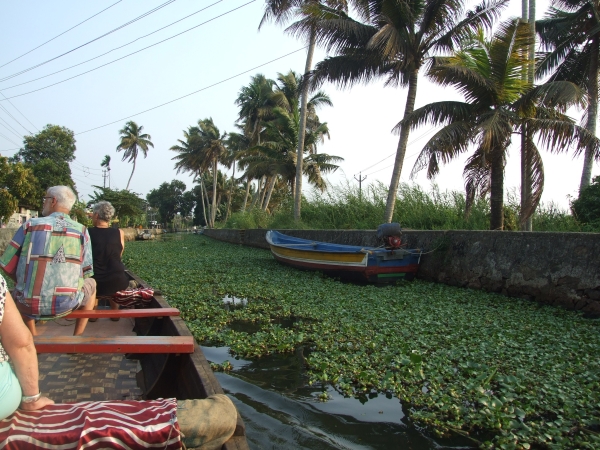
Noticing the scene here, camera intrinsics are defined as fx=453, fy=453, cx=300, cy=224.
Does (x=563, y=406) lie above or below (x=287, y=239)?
below

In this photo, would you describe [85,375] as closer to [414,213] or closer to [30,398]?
[30,398]

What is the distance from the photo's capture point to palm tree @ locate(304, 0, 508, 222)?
12859mm

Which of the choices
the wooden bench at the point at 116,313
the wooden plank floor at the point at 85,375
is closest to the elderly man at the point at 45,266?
the wooden bench at the point at 116,313

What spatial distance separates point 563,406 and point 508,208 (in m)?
9.71

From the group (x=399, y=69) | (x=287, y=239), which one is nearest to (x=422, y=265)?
(x=287, y=239)

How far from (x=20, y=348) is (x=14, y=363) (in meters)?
0.06

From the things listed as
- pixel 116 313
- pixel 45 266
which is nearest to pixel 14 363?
pixel 45 266

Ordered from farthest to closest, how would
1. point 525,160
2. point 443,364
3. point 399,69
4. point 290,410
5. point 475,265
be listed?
point 399,69, point 525,160, point 475,265, point 443,364, point 290,410

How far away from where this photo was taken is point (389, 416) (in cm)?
345

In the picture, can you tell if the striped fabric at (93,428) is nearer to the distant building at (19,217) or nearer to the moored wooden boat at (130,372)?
the moored wooden boat at (130,372)

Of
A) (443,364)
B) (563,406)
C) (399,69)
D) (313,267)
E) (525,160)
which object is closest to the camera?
(563,406)

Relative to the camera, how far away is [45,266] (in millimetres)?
3490

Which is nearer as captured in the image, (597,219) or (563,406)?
(563,406)

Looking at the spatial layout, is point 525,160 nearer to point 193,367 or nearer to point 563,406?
point 563,406
